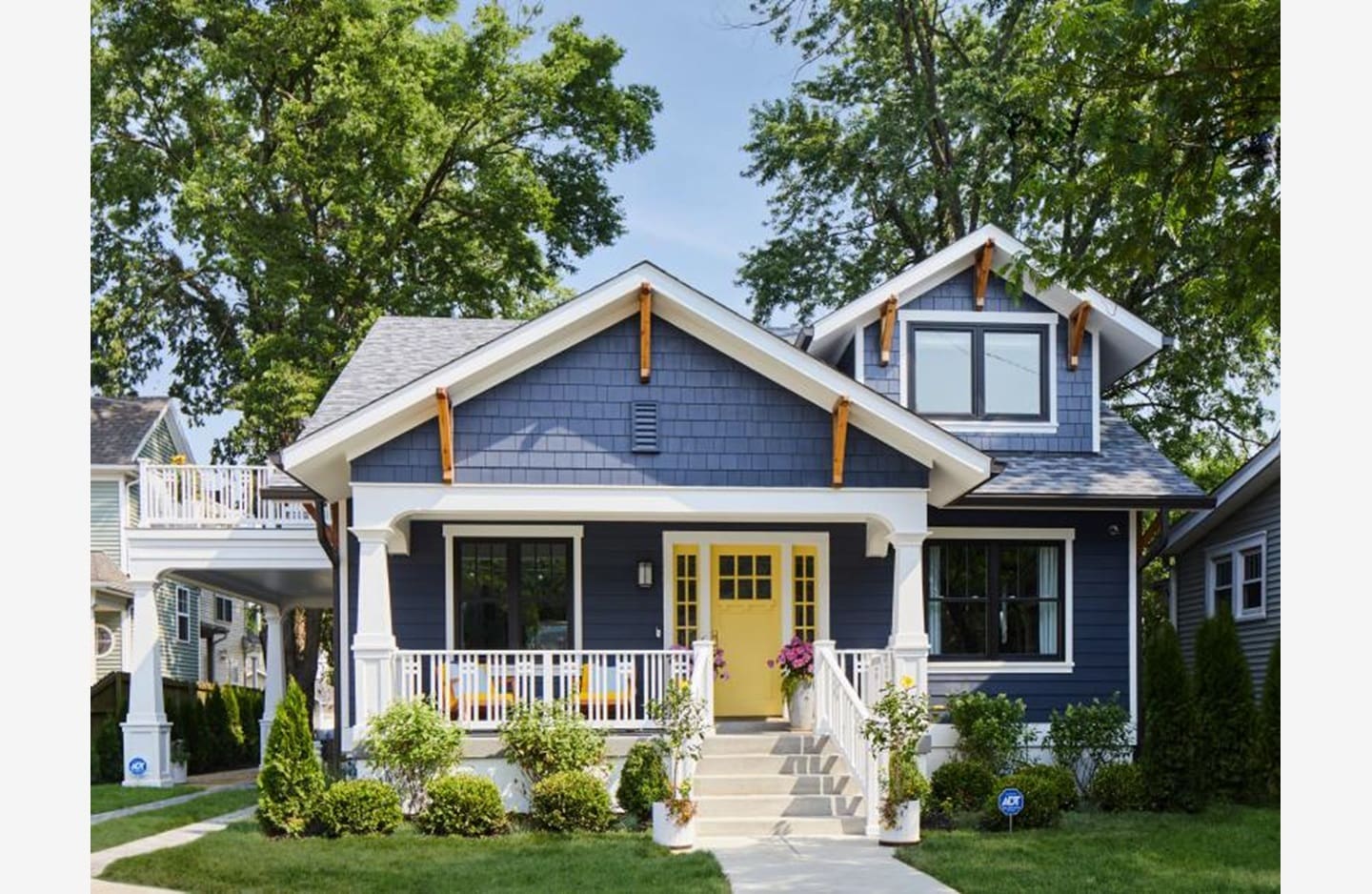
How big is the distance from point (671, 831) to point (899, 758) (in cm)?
204

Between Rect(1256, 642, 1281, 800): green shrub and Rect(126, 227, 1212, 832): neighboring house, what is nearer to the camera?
Rect(126, 227, 1212, 832): neighboring house

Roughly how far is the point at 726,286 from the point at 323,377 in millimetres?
8188

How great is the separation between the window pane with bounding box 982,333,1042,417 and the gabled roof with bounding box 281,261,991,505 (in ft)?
9.45

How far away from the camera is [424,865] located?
34.1ft

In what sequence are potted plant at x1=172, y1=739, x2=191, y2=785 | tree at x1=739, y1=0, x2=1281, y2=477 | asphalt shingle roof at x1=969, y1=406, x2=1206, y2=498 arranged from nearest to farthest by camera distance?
asphalt shingle roof at x1=969, y1=406, x2=1206, y2=498, potted plant at x1=172, y1=739, x2=191, y2=785, tree at x1=739, y1=0, x2=1281, y2=477

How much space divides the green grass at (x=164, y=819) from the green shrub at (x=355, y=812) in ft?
6.03

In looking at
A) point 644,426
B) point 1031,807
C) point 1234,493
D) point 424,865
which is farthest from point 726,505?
point 1234,493

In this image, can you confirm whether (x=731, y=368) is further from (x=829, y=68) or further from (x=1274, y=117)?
(x=829, y=68)

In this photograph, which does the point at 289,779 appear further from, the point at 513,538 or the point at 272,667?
the point at 272,667

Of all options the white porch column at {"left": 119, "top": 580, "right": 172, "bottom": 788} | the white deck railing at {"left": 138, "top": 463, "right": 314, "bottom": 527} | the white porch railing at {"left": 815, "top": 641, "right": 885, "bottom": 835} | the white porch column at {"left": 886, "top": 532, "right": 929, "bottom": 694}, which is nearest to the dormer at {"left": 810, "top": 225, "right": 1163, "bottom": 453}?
the white porch column at {"left": 886, "top": 532, "right": 929, "bottom": 694}

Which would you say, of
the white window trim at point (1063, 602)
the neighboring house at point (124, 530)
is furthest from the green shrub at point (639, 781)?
the neighboring house at point (124, 530)

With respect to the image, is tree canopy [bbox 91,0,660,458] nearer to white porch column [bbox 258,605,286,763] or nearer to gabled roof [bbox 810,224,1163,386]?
white porch column [bbox 258,605,286,763]

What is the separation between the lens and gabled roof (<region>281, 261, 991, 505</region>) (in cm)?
1291

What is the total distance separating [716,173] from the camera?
27234 millimetres
